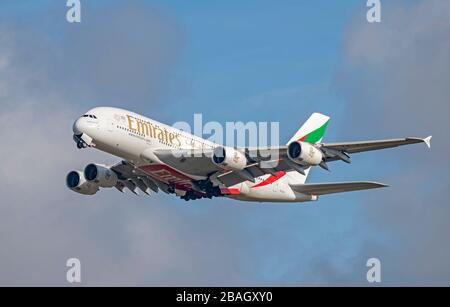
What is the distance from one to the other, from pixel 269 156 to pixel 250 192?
6.66 meters

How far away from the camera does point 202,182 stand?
217 feet

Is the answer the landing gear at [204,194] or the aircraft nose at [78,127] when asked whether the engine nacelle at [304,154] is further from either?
the aircraft nose at [78,127]

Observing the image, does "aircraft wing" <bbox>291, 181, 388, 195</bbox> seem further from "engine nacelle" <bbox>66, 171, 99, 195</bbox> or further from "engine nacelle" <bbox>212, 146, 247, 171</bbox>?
"engine nacelle" <bbox>66, 171, 99, 195</bbox>

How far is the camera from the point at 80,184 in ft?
228

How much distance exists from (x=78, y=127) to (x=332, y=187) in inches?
671

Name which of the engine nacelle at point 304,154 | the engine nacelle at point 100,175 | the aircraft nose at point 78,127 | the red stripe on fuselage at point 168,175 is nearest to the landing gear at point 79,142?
the aircraft nose at point 78,127


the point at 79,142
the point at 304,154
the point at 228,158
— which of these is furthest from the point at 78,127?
the point at 304,154

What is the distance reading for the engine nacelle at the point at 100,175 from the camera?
68375mm

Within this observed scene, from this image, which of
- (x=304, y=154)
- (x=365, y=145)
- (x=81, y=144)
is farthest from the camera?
(x=81, y=144)

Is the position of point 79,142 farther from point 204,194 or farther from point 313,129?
point 313,129

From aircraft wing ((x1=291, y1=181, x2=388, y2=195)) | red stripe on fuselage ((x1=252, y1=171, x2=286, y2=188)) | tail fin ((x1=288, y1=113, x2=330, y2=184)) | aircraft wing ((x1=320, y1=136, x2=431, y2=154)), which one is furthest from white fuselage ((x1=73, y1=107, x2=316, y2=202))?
tail fin ((x1=288, y1=113, x2=330, y2=184))

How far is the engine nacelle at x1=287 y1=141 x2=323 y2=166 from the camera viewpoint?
61031mm

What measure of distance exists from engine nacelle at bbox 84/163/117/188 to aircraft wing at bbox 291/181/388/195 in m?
12.3
